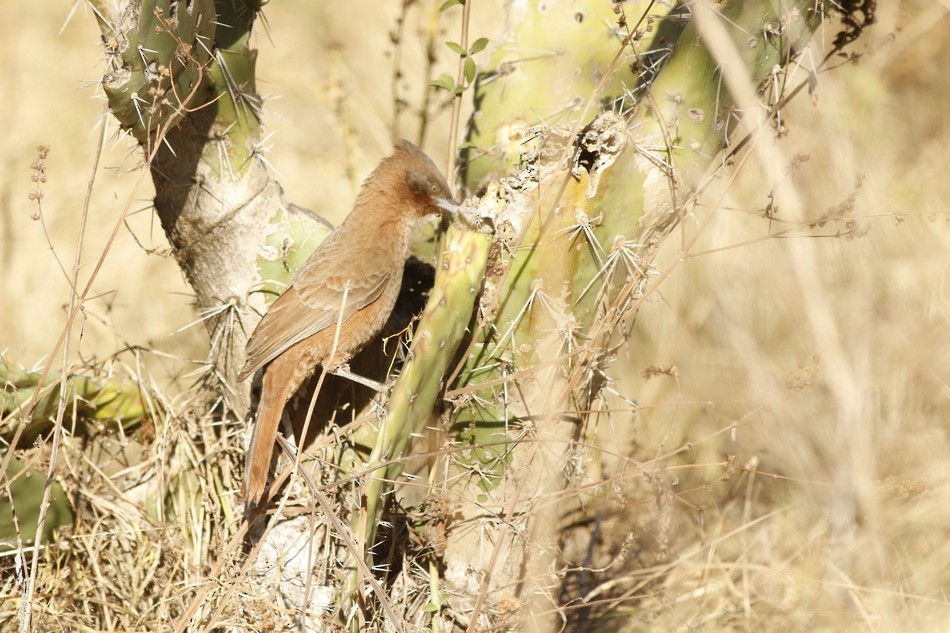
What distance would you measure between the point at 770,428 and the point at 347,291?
2210 millimetres

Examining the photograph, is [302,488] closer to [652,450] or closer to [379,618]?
[379,618]

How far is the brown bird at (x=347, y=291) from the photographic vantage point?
3.76m

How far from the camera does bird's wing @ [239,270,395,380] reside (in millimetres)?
3756

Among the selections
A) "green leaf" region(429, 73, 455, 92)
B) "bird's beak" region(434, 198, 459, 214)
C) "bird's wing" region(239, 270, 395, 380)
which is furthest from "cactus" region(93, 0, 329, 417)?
"green leaf" region(429, 73, 455, 92)

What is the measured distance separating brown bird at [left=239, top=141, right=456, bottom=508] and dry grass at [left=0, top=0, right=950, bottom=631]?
0.57 metres

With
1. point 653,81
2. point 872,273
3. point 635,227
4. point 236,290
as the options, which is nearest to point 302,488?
point 236,290

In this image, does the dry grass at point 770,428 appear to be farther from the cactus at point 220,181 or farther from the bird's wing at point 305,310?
the bird's wing at point 305,310

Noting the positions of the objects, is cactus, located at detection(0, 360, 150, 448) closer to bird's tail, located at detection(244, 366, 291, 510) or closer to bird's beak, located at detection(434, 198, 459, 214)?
bird's tail, located at detection(244, 366, 291, 510)

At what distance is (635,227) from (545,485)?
3.44 feet

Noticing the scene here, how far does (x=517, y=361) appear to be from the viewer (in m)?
3.33

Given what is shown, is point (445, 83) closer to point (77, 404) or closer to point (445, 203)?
point (445, 203)

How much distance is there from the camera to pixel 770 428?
440 cm

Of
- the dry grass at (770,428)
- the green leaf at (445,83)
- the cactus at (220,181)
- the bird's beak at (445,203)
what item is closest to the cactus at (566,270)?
the dry grass at (770,428)

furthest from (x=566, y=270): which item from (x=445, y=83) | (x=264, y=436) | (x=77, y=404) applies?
(x=77, y=404)
